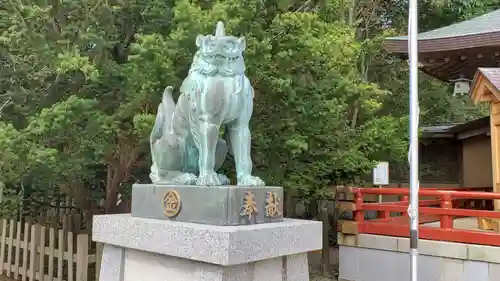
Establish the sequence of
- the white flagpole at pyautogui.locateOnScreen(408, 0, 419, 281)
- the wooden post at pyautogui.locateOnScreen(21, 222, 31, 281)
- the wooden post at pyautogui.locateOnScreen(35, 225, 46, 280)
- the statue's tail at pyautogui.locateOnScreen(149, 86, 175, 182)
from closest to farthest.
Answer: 1. the statue's tail at pyautogui.locateOnScreen(149, 86, 175, 182)
2. the white flagpole at pyautogui.locateOnScreen(408, 0, 419, 281)
3. the wooden post at pyautogui.locateOnScreen(35, 225, 46, 280)
4. the wooden post at pyautogui.locateOnScreen(21, 222, 31, 281)

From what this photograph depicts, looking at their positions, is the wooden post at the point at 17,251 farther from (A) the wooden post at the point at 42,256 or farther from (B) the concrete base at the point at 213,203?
(B) the concrete base at the point at 213,203

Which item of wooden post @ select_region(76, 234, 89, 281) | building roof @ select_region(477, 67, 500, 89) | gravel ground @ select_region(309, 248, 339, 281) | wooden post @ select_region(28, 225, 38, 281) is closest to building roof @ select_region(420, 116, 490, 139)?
building roof @ select_region(477, 67, 500, 89)

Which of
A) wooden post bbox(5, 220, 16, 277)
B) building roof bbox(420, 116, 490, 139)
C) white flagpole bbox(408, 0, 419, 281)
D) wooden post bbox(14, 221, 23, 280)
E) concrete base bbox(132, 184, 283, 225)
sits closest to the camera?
concrete base bbox(132, 184, 283, 225)

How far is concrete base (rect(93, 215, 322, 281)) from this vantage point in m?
3.02

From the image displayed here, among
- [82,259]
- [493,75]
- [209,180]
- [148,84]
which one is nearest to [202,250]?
[209,180]

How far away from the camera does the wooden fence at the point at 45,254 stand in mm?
6309

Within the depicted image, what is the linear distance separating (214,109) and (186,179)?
1.96ft

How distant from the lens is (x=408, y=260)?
7008mm

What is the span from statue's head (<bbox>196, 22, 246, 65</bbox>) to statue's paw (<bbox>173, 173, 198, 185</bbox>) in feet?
2.94

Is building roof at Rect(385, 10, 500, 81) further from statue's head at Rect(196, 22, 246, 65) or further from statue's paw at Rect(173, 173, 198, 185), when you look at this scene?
statue's paw at Rect(173, 173, 198, 185)

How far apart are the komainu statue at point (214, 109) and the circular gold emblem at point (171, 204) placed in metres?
0.13

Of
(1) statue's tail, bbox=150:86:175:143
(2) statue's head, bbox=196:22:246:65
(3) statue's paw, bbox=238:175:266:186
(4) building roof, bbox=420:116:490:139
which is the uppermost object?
(4) building roof, bbox=420:116:490:139

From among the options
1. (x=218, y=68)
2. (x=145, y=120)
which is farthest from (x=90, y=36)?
(x=218, y=68)

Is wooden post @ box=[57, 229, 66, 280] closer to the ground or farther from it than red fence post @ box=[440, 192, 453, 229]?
closer to the ground
